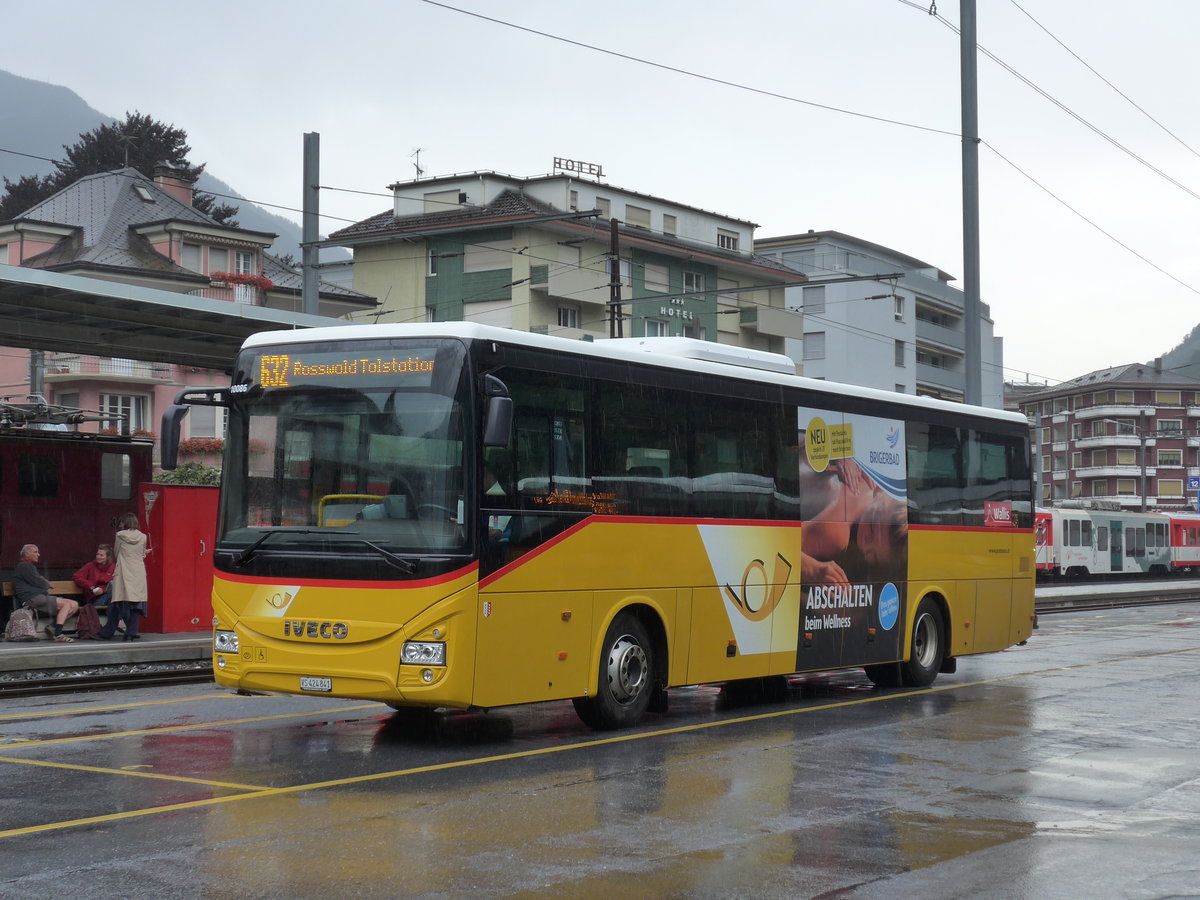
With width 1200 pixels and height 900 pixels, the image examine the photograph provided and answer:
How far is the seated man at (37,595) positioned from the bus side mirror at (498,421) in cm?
1051

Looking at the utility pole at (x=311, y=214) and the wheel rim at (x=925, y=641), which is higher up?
A: the utility pole at (x=311, y=214)

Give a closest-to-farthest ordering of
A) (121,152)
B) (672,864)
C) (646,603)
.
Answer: (672,864) → (646,603) → (121,152)

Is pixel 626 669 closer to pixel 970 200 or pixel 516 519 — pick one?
pixel 516 519

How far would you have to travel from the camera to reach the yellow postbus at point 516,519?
10.9 metres

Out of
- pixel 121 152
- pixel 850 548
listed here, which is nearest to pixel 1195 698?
pixel 850 548

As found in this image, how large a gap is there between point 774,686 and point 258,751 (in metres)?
6.96

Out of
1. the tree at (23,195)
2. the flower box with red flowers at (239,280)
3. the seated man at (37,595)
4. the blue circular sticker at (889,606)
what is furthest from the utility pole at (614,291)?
the tree at (23,195)

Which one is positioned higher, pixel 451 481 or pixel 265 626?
pixel 451 481

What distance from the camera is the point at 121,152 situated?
75938 mm

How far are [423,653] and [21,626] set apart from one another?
420 inches

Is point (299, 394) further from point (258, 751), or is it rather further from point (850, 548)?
point (850, 548)

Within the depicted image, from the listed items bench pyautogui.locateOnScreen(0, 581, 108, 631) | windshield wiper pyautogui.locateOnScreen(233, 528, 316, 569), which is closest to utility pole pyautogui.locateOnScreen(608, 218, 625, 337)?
bench pyautogui.locateOnScreen(0, 581, 108, 631)

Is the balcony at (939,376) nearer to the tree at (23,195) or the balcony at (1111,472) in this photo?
the balcony at (1111,472)

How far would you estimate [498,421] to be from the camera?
10688mm
